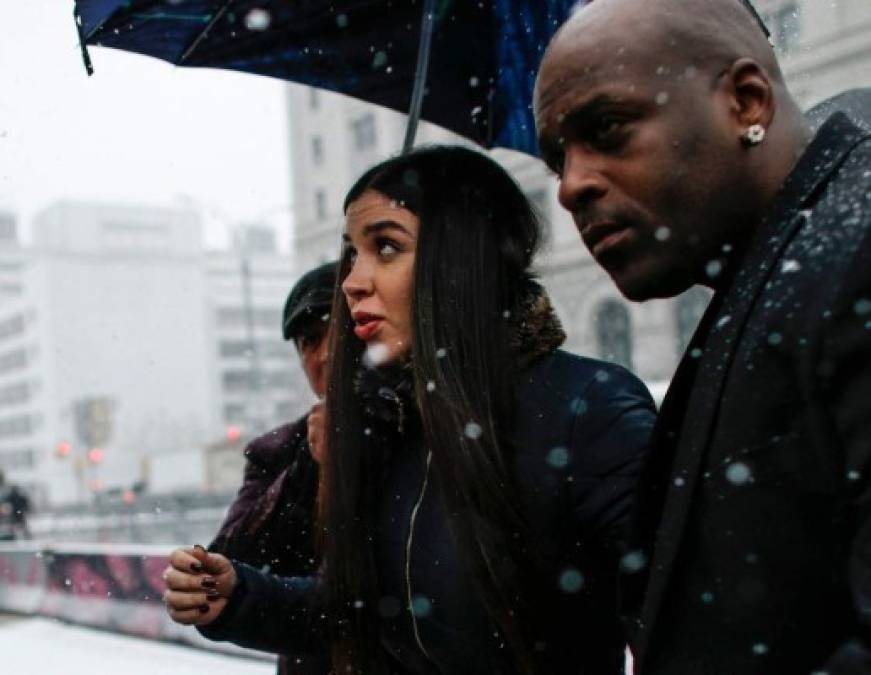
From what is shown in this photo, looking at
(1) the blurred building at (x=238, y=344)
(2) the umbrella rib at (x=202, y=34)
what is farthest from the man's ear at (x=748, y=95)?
(1) the blurred building at (x=238, y=344)

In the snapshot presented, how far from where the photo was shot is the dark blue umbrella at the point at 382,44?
296 centimetres

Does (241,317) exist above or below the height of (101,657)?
above

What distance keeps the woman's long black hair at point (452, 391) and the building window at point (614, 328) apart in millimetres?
29436

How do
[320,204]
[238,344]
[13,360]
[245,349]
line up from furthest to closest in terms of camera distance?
[238,344] < [13,360] < [245,349] < [320,204]

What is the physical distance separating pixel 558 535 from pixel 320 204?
136ft

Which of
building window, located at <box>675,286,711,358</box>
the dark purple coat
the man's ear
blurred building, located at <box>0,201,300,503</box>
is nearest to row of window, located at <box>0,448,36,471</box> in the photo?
blurred building, located at <box>0,201,300,503</box>

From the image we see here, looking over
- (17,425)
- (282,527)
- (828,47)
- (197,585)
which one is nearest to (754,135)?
(197,585)

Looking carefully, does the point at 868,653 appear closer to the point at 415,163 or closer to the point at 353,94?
the point at 415,163

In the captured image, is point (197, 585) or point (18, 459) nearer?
point (197, 585)

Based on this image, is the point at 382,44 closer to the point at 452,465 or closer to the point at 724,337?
the point at 452,465

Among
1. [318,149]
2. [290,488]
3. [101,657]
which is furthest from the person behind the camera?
[318,149]

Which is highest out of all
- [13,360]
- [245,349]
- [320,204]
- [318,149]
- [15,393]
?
[318,149]

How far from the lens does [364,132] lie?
39094mm

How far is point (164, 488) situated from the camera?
127 feet
